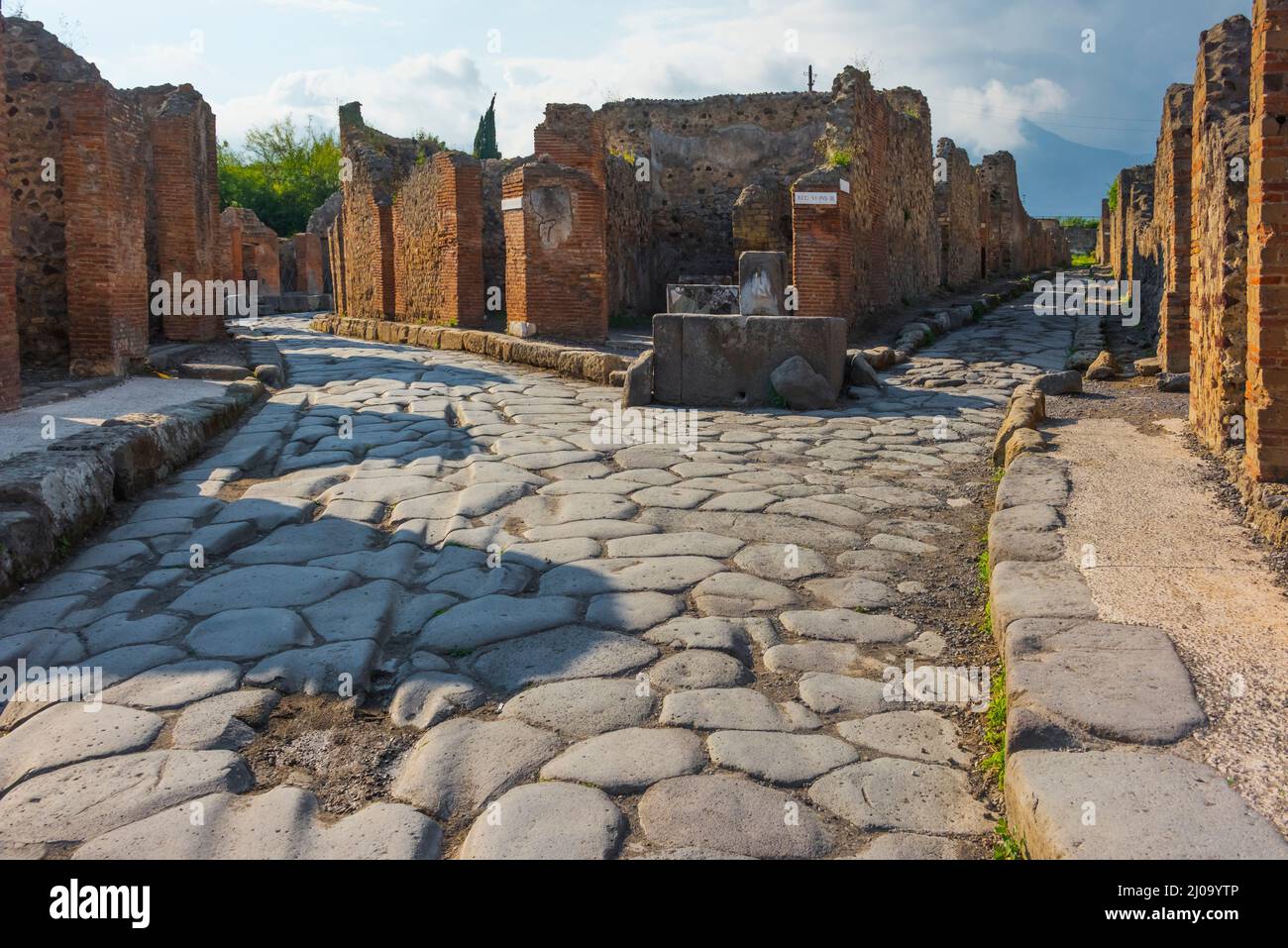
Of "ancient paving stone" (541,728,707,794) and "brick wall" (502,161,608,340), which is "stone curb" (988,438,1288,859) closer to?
"ancient paving stone" (541,728,707,794)

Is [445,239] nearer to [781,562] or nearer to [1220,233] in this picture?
[1220,233]

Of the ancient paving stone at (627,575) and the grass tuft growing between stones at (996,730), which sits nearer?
the grass tuft growing between stones at (996,730)

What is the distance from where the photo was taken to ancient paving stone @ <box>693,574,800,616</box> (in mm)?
3607

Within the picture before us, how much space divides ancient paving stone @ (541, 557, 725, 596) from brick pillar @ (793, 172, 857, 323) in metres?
9.17

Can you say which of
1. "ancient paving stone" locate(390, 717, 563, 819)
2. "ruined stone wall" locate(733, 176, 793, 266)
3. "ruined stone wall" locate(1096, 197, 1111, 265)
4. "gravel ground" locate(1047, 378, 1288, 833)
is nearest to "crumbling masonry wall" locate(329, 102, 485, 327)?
"ruined stone wall" locate(733, 176, 793, 266)

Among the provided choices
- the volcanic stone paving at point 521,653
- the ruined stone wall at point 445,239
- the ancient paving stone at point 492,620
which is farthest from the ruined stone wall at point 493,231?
the ancient paving stone at point 492,620

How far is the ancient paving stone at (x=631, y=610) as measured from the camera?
3447 millimetres

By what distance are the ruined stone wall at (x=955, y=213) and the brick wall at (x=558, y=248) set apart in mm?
10121

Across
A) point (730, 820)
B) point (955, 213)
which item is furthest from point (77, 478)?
point (955, 213)

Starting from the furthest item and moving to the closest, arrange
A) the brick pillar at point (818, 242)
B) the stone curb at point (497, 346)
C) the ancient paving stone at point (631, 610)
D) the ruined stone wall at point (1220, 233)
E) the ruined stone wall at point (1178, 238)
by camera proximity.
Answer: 1. the brick pillar at point (818, 242)
2. the stone curb at point (497, 346)
3. the ruined stone wall at point (1178, 238)
4. the ruined stone wall at point (1220, 233)
5. the ancient paving stone at point (631, 610)

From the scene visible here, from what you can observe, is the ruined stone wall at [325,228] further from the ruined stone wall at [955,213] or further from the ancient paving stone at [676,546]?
the ancient paving stone at [676,546]

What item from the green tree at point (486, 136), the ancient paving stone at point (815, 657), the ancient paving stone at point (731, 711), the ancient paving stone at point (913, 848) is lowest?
the ancient paving stone at point (913, 848)
